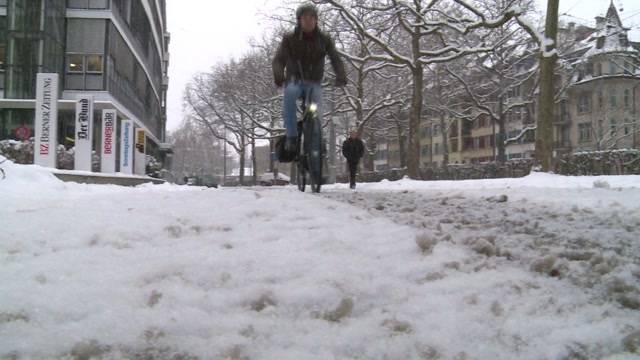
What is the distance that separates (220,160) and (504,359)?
108341mm

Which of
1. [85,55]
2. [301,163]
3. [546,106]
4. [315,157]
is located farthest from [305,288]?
[85,55]

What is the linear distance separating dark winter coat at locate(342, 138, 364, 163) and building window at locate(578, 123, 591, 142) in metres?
50.3

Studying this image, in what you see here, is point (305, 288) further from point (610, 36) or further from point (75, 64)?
point (610, 36)

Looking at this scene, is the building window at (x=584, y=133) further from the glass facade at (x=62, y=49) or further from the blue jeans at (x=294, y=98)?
the blue jeans at (x=294, y=98)

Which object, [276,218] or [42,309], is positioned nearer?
[42,309]

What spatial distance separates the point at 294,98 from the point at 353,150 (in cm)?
799

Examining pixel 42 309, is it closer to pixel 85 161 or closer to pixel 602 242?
pixel 602 242

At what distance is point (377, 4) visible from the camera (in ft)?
73.9

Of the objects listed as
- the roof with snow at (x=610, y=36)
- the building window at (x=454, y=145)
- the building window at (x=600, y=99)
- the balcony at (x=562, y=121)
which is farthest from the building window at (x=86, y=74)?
the building window at (x=454, y=145)

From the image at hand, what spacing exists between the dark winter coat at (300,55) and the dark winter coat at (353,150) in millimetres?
7807

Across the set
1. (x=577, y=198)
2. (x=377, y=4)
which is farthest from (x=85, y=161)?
(x=577, y=198)

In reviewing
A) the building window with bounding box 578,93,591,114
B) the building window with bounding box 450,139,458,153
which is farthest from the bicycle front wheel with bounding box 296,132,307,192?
the building window with bounding box 450,139,458,153

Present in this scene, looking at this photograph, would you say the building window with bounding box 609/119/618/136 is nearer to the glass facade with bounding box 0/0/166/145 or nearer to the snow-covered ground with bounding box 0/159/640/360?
the glass facade with bounding box 0/0/166/145

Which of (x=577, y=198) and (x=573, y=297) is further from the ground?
(x=577, y=198)
